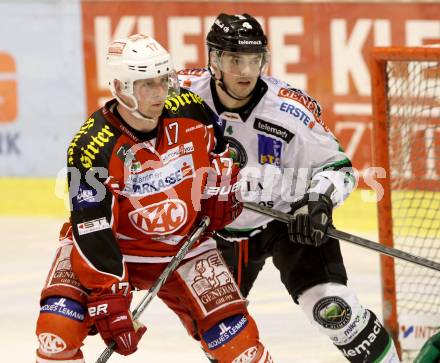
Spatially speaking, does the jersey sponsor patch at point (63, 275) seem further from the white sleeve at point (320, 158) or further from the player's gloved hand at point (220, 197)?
the white sleeve at point (320, 158)

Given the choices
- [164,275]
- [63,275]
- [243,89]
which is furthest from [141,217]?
[243,89]

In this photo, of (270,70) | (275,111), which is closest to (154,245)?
(275,111)

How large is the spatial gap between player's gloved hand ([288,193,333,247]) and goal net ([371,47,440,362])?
2.98 ft

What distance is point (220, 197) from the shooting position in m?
4.56

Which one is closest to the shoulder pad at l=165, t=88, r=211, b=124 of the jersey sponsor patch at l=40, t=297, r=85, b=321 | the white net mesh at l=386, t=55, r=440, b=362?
the jersey sponsor patch at l=40, t=297, r=85, b=321

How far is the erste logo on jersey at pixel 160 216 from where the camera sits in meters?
4.33

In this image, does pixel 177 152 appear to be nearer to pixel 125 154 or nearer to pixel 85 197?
pixel 125 154

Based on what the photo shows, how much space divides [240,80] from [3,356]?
1.67 metres

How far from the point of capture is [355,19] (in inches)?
309

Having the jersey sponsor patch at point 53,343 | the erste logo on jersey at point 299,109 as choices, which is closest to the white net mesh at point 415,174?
the erste logo on jersey at point 299,109

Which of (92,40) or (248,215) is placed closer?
(248,215)

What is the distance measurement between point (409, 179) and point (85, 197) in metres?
2.51

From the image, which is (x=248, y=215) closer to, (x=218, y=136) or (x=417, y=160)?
(x=218, y=136)

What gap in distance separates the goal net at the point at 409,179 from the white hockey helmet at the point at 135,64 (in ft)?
4.39
